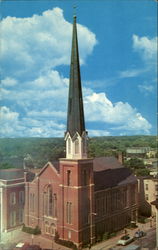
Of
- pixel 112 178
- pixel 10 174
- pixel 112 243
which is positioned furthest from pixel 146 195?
pixel 10 174

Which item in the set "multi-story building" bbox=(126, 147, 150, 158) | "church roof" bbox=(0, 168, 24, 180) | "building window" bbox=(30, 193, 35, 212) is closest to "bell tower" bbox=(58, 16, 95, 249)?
"building window" bbox=(30, 193, 35, 212)

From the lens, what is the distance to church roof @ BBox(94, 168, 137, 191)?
283 centimetres

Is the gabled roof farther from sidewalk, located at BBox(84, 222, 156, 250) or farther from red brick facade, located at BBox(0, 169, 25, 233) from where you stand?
sidewalk, located at BBox(84, 222, 156, 250)

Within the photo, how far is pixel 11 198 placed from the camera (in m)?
2.66

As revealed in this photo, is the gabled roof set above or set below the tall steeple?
below

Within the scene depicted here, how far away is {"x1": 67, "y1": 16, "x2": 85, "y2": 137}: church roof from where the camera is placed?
2.77 metres

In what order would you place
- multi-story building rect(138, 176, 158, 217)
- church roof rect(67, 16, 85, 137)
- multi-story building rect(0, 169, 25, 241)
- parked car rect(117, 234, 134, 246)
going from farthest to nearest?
multi-story building rect(138, 176, 158, 217)
parked car rect(117, 234, 134, 246)
church roof rect(67, 16, 85, 137)
multi-story building rect(0, 169, 25, 241)

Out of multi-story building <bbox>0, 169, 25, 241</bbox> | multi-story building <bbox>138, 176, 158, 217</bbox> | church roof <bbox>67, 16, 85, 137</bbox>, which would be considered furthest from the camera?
multi-story building <bbox>138, 176, 158, 217</bbox>

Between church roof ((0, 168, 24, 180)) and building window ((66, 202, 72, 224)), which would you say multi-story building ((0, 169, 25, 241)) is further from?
building window ((66, 202, 72, 224))

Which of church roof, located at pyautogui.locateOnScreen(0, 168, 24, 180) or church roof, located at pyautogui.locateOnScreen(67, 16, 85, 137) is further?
church roof, located at pyautogui.locateOnScreen(67, 16, 85, 137)

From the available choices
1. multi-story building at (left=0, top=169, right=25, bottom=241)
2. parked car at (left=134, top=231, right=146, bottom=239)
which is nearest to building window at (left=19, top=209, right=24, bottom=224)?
multi-story building at (left=0, top=169, right=25, bottom=241)

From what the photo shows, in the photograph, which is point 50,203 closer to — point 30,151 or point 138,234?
point 30,151

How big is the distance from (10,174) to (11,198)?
190 mm

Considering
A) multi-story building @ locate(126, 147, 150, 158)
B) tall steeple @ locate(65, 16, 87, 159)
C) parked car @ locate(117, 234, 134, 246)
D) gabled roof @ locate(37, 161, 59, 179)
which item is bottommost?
parked car @ locate(117, 234, 134, 246)
